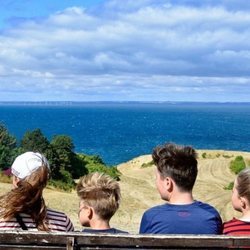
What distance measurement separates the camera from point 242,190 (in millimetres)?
4469

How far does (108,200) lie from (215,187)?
100 ft

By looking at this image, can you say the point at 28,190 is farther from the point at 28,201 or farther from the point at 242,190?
the point at 242,190

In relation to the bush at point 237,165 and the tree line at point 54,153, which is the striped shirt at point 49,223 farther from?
the bush at point 237,165

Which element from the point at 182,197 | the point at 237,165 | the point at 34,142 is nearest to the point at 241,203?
the point at 182,197

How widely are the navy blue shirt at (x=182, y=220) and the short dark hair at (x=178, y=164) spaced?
0.50 ft

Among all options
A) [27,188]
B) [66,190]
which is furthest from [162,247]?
[66,190]

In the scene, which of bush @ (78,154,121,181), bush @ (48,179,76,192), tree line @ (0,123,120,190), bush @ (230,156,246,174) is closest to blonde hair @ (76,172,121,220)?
bush @ (48,179,76,192)

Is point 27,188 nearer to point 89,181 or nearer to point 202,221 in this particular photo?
point 89,181

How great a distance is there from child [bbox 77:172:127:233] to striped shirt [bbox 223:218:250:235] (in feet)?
2.47

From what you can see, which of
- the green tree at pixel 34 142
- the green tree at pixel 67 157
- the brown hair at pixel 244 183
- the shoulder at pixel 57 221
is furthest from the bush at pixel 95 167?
the brown hair at pixel 244 183

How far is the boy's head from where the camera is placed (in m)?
4.36

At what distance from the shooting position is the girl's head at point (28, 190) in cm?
434

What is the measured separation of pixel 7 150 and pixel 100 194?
26.3 metres

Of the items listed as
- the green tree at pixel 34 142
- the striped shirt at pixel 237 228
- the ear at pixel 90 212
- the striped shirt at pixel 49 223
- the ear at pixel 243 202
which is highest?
the ear at pixel 243 202
